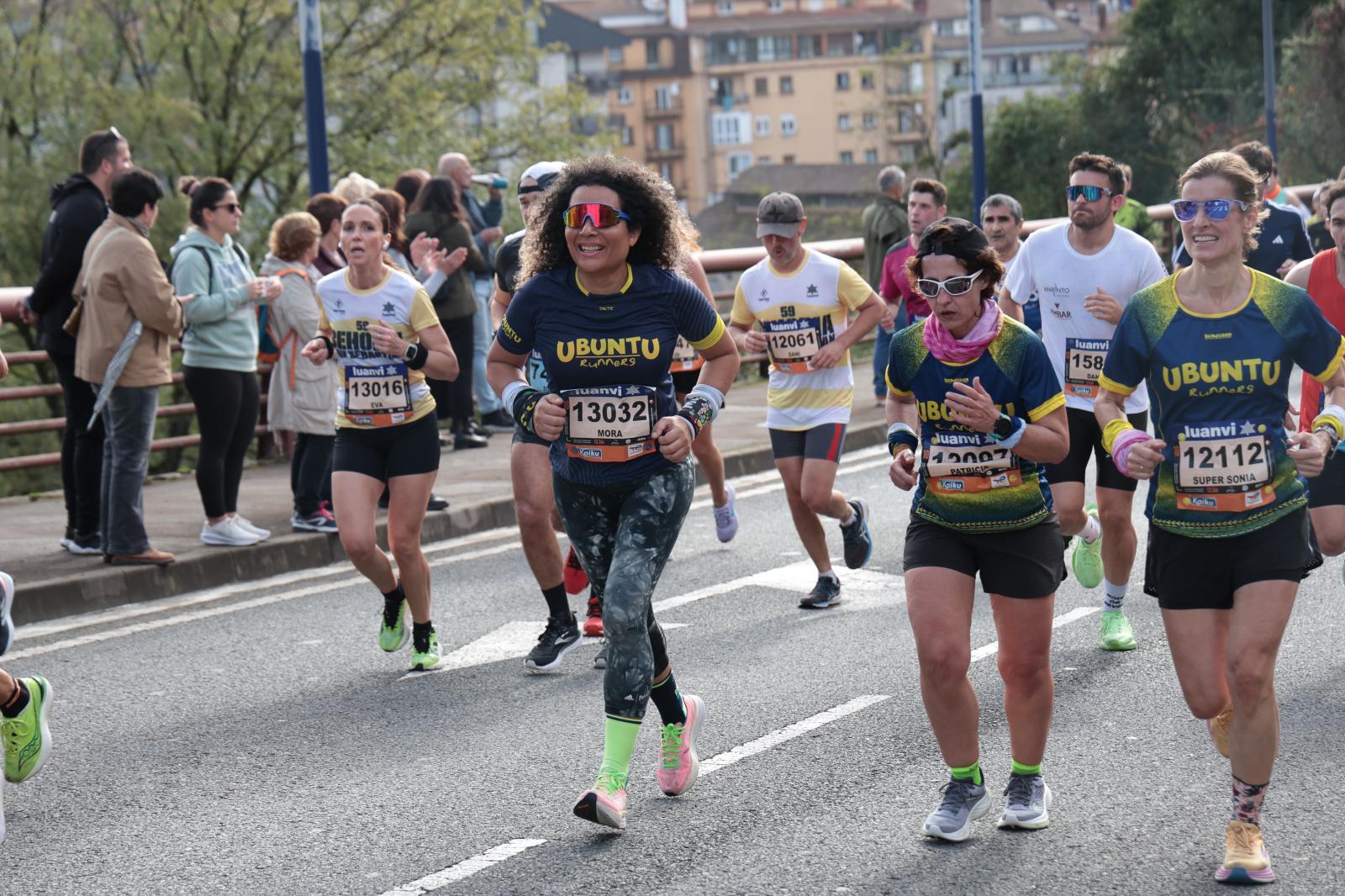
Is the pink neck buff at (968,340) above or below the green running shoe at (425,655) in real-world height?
above

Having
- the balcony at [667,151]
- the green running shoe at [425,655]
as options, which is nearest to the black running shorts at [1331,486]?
the green running shoe at [425,655]

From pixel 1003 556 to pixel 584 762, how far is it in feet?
5.94

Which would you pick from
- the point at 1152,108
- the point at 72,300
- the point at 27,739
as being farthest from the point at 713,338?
the point at 1152,108

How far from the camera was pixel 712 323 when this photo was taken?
6.13 metres

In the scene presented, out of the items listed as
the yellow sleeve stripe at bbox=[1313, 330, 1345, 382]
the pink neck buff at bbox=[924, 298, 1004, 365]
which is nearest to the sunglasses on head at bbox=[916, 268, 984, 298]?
the pink neck buff at bbox=[924, 298, 1004, 365]

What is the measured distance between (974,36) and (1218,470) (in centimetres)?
1938

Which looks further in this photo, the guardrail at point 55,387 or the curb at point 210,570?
the guardrail at point 55,387

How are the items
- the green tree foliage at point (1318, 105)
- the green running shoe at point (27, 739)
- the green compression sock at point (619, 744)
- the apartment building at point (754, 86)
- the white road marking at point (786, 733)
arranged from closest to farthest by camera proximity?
the green compression sock at point (619, 744) → the green running shoe at point (27, 739) → the white road marking at point (786, 733) → the green tree foliage at point (1318, 105) → the apartment building at point (754, 86)

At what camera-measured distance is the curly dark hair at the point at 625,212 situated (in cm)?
598

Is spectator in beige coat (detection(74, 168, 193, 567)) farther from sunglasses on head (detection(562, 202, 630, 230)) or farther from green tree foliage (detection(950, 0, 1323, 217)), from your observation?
green tree foliage (detection(950, 0, 1323, 217))

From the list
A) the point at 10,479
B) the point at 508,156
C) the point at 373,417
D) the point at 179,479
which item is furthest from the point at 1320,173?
the point at 373,417

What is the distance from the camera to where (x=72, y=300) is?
10422 mm

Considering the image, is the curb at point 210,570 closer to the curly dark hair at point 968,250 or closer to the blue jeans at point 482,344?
the blue jeans at point 482,344

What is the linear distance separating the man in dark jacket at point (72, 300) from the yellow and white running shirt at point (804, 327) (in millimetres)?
3491
